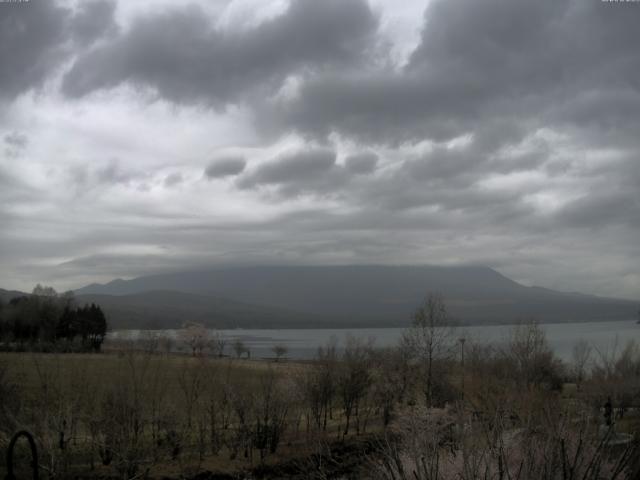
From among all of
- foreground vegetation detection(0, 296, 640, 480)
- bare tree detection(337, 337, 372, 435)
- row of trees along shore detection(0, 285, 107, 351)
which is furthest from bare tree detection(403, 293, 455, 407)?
row of trees along shore detection(0, 285, 107, 351)

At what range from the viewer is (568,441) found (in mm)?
15016

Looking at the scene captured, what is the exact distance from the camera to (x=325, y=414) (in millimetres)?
42344

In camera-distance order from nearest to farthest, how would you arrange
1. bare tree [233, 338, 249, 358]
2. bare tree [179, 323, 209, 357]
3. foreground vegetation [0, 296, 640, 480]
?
foreground vegetation [0, 296, 640, 480], bare tree [233, 338, 249, 358], bare tree [179, 323, 209, 357]

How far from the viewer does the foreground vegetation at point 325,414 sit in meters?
18.2

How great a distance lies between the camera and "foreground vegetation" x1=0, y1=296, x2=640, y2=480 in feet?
59.7

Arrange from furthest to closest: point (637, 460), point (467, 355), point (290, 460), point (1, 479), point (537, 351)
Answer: point (467, 355) < point (537, 351) < point (290, 460) < point (1, 479) < point (637, 460)

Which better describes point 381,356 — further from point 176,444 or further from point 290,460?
point 176,444

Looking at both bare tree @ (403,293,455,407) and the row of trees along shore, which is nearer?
bare tree @ (403,293,455,407)

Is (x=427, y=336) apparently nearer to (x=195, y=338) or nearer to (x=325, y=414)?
(x=325, y=414)

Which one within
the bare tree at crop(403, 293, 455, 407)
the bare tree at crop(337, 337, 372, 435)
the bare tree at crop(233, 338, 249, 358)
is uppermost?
the bare tree at crop(403, 293, 455, 407)

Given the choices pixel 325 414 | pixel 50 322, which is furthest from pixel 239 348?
pixel 325 414

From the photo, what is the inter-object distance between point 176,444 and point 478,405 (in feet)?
56.1

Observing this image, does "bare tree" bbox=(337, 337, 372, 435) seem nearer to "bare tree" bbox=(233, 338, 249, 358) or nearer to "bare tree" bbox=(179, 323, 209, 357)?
"bare tree" bbox=(233, 338, 249, 358)

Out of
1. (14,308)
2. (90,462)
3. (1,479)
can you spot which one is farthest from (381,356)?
(14,308)
